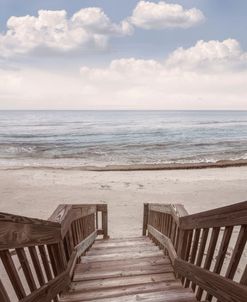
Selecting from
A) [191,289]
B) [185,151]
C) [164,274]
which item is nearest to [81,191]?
[164,274]

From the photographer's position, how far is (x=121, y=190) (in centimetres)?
1131

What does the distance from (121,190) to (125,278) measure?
803cm

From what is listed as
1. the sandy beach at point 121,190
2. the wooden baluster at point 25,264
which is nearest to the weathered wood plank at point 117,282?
the wooden baluster at point 25,264

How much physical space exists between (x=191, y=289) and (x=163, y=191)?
8.48 metres

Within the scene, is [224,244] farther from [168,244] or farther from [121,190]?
[121,190]

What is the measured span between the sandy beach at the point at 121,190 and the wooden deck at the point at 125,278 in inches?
113

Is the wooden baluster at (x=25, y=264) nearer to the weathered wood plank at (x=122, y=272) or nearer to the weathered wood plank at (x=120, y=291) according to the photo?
the weathered wood plank at (x=120, y=291)

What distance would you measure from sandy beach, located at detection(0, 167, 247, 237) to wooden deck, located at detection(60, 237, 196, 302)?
2.87 metres

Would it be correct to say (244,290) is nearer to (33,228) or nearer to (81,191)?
(33,228)

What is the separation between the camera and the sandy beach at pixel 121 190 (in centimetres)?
877

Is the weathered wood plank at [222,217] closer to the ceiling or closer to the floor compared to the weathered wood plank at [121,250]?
closer to the ceiling

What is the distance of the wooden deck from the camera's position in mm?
2597

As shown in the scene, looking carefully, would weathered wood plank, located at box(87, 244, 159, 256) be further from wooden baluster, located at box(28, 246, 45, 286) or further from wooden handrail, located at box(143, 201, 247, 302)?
wooden baluster, located at box(28, 246, 45, 286)

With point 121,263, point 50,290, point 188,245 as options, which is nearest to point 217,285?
point 188,245
